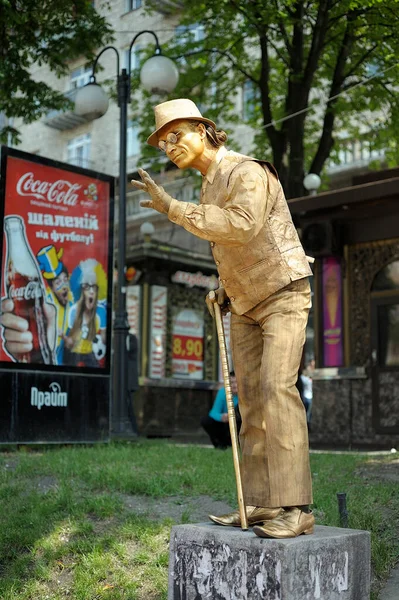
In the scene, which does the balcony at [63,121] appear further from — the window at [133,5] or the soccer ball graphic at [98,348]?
the soccer ball graphic at [98,348]

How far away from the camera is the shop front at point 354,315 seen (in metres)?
14.3

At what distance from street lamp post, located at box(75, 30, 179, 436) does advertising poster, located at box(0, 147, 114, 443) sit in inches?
25.5

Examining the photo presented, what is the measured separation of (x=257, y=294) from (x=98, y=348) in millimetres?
7197

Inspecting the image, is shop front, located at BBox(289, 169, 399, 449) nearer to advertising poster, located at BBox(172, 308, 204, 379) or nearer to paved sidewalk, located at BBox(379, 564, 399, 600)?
advertising poster, located at BBox(172, 308, 204, 379)

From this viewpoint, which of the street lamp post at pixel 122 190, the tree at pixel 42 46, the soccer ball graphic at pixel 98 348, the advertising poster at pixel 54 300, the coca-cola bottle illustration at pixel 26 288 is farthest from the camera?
the tree at pixel 42 46

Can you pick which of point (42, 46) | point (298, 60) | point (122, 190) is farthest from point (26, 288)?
point (298, 60)

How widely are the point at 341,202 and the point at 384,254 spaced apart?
1.25 metres

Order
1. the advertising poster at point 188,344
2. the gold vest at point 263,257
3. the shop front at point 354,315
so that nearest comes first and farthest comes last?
the gold vest at point 263,257, the shop front at point 354,315, the advertising poster at point 188,344

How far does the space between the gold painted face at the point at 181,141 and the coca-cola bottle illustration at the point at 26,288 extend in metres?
6.42

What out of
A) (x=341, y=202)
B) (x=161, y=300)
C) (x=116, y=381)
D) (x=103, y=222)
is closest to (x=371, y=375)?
(x=341, y=202)

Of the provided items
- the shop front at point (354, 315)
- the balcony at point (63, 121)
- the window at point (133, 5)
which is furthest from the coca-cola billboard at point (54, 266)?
the balcony at point (63, 121)

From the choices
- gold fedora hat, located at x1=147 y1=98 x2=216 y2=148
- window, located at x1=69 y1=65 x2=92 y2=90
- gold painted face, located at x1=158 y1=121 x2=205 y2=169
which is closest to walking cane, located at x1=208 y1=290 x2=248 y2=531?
gold painted face, located at x1=158 y1=121 x2=205 y2=169

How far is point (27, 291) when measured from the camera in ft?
35.4

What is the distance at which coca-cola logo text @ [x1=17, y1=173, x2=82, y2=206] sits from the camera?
11.0 metres
